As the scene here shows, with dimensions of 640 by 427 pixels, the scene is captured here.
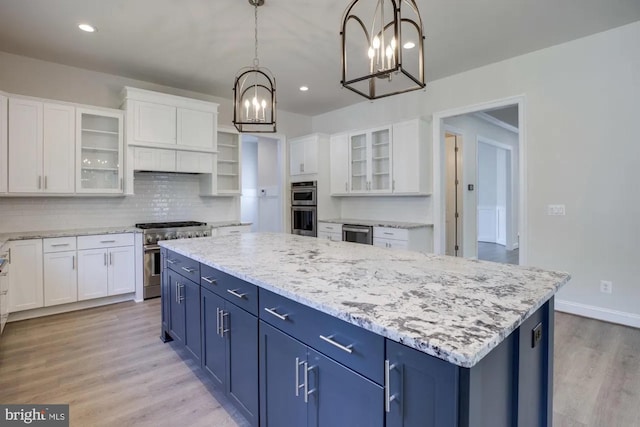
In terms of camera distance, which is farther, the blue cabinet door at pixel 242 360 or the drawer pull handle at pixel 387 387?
the blue cabinet door at pixel 242 360

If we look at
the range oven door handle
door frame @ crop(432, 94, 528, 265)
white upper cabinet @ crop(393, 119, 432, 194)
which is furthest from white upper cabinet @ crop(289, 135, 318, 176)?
Answer: door frame @ crop(432, 94, 528, 265)

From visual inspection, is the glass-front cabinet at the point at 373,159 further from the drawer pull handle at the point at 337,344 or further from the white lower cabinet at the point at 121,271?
the drawer pull handle at the point at 337,344

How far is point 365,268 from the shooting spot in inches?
66.6

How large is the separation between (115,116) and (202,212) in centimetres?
172

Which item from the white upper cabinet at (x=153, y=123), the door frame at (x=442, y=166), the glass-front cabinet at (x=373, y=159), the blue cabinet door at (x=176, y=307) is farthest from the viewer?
the glass-front cabinet at (x=373, y=159)

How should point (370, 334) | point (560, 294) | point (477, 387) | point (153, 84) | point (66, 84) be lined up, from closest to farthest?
point (477, 387) < point (370, 334) < point (560, 294) < point (66, 84) < point (153, 84)

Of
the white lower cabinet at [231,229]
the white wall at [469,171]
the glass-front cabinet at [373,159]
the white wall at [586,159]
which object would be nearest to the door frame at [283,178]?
the white lower cabinet at [231,229]

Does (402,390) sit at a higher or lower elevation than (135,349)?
higher

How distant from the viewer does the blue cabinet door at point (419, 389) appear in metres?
0.86

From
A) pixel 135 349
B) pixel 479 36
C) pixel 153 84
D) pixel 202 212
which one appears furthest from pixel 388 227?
pixel 153 84

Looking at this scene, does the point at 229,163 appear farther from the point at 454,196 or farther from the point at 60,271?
the point at 454,196

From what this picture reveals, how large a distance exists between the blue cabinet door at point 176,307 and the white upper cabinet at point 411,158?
3305mm

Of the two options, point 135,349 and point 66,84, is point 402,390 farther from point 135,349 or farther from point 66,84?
point 66,84

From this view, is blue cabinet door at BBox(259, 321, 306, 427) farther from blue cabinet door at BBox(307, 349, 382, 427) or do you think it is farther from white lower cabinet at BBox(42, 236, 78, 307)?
white lower cabinet at BBox(42, 236, 78, 307)
